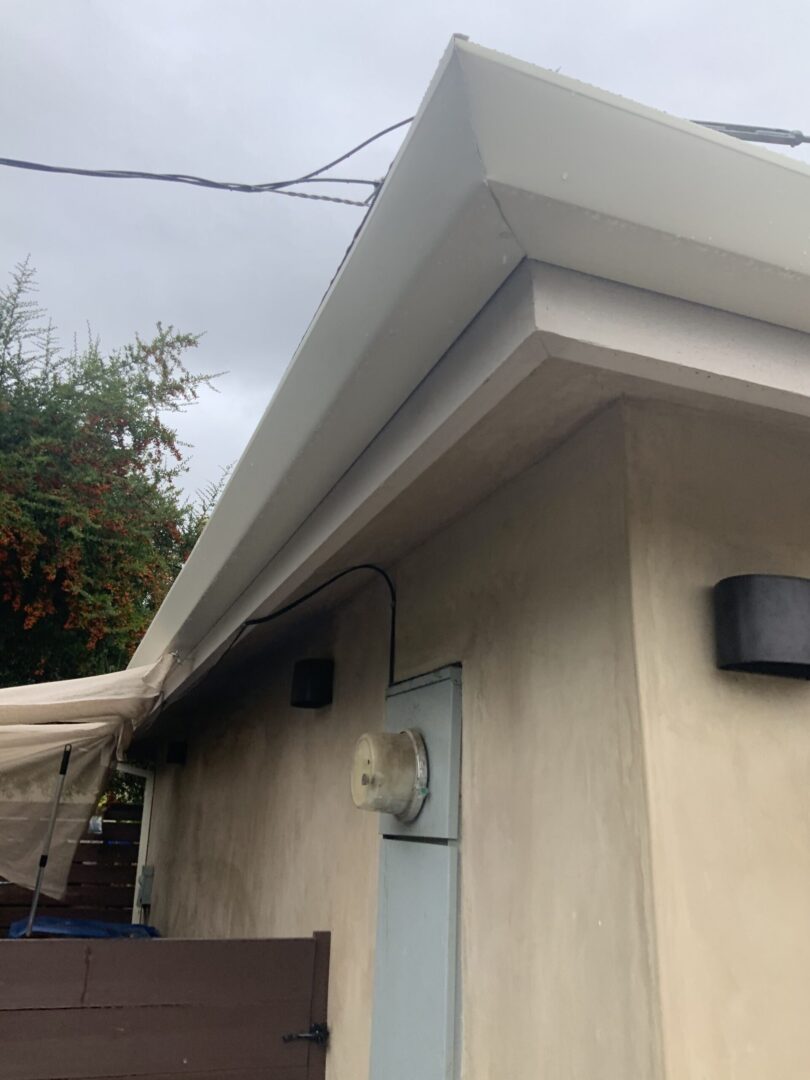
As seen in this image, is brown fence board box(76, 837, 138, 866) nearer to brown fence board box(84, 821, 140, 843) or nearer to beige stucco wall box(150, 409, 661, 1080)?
brown fence board box(84, 821, 140, 843)

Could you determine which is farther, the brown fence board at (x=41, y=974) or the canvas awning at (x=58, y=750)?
the canvas awning at (x=58, y=750)

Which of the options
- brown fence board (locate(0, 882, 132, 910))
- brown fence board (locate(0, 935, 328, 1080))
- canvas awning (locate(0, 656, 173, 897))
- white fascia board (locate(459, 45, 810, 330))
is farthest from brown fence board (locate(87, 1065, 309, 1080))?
brown fence board (locate(0, 882, 132, 910))

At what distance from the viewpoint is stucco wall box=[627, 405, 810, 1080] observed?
133cm

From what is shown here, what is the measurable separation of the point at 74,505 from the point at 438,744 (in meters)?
5.63

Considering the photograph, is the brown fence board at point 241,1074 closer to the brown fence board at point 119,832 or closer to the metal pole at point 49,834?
the metal pole at point 49,834

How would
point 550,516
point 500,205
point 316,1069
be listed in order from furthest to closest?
point 316,1069
point 550,516
point 500,205

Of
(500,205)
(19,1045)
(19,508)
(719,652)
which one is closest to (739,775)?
(719,652)

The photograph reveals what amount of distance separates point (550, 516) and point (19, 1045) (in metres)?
2.18

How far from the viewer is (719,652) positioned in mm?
1518

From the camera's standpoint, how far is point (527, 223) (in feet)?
3.63

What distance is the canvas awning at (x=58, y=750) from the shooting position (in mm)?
3449

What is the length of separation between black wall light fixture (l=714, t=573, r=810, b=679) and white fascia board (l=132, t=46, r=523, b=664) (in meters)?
0.69

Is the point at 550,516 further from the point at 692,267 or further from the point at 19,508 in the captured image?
the point at 19,508

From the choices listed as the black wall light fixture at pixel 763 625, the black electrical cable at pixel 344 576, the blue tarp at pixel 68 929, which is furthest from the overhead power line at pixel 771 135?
the blue tarp at pixel 68 929
